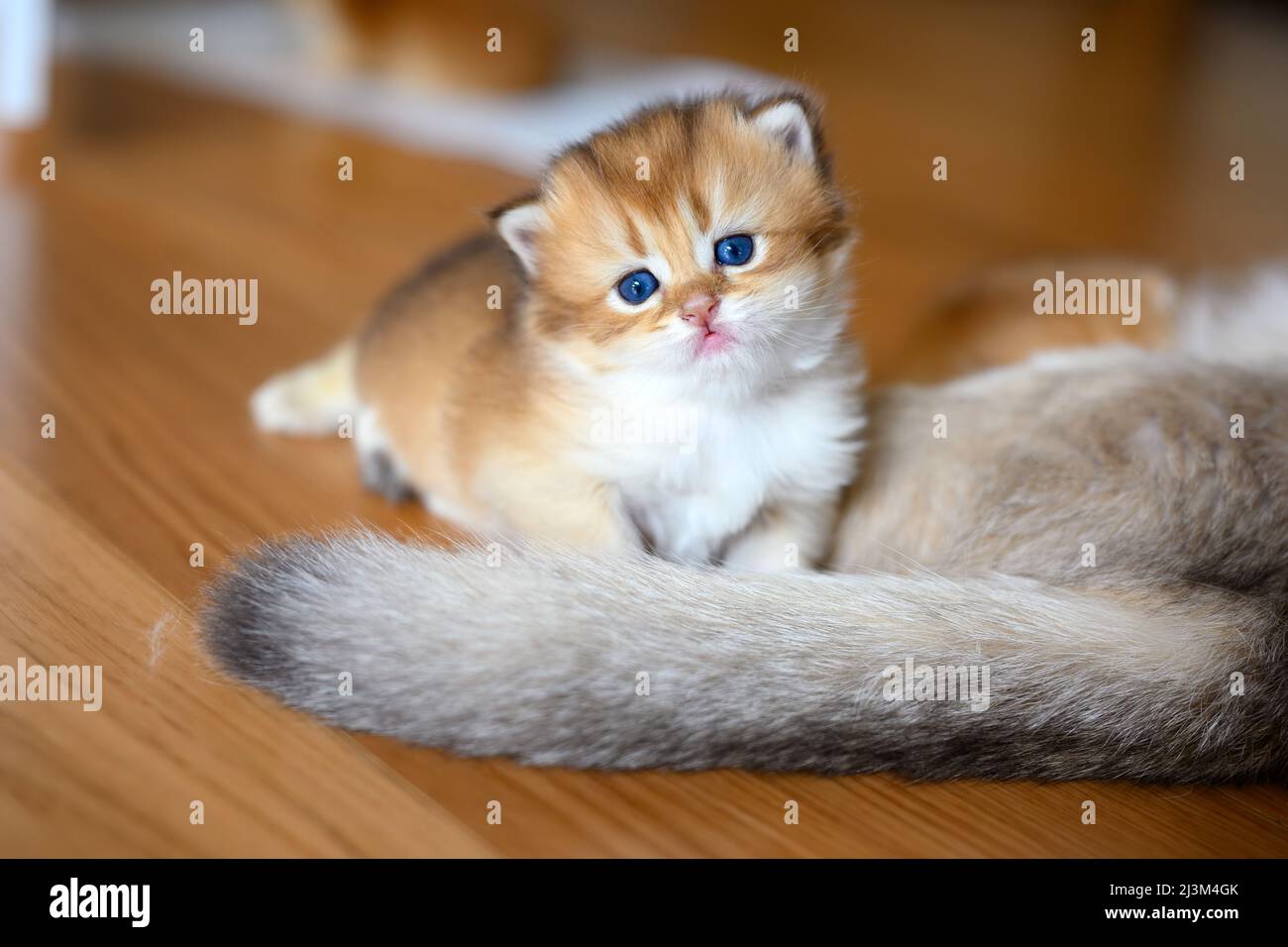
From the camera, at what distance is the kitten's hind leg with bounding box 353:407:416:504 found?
6.49 ft

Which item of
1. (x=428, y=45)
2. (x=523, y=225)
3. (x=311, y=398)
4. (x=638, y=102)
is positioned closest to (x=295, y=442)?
(x=311, y=398)

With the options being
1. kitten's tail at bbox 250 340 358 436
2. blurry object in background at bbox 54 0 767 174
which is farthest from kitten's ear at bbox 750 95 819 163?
blurry object in background at bbox 54 0 767 174

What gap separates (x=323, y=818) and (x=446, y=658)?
19cm

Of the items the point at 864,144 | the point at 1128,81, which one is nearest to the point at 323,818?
the point at 864,144

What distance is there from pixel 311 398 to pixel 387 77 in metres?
2.23

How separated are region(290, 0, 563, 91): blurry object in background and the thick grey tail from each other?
2803mm

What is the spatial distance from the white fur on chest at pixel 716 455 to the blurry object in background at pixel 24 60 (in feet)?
6.85

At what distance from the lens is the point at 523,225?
1.58 m

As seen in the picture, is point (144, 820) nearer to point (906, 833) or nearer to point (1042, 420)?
point (906, 833)

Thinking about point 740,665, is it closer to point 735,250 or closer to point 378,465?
point 735,250

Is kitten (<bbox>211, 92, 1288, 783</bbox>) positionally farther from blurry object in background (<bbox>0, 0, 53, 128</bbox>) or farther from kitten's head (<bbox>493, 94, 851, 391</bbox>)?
blurry object in background (<bbox>0, 0, 53, 128</bbox>)

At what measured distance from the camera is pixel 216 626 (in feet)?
4.42

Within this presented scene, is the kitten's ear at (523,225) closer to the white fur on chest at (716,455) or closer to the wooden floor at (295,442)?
the white fur on chest at (716,455)

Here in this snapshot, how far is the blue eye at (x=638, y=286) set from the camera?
1508 mm
